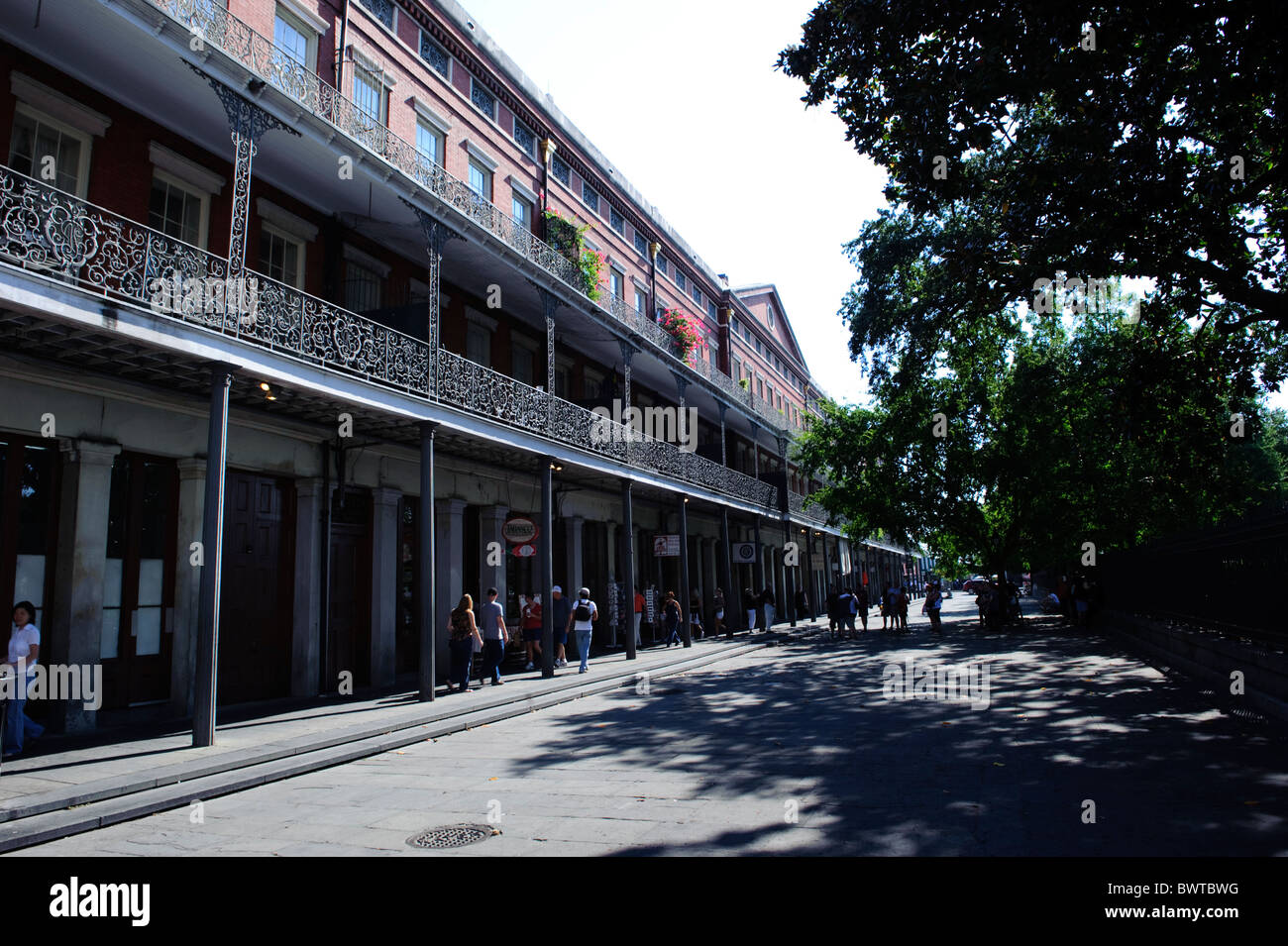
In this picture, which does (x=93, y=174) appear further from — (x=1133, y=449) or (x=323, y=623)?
(x=1133, y=449)

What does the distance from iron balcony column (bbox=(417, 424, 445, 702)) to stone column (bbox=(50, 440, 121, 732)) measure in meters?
4.17

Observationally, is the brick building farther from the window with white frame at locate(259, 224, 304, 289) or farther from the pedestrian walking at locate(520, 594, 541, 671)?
the pedestrian walking at locate(520, 594, 541, 671)

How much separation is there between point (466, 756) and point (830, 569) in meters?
45.4

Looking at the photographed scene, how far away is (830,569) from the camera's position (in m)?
51.4

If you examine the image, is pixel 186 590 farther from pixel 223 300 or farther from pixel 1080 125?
pixel 1080 125

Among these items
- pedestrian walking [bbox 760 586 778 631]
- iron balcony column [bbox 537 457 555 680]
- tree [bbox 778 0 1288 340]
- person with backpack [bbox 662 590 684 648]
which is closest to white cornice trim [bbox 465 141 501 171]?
iron balcony column [bbox 537 457 555 680]

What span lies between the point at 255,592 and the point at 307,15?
10.2 metres

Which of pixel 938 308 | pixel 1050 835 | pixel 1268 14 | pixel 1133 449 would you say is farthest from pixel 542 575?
pixel 1133 449

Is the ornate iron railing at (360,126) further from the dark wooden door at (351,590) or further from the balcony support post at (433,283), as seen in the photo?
the dark wooden door at (351,590)

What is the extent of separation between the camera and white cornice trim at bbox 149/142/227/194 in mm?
11258

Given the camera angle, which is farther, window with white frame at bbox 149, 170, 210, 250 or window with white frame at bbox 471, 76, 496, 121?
window with white frame at bbox 471, 76, 496, 121

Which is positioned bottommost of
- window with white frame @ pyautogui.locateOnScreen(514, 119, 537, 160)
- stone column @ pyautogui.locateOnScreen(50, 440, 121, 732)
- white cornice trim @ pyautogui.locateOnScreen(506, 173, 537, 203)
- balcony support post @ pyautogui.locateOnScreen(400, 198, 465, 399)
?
stone column @ pyautogui.locateOnScreen(50, 440, 121, 732)

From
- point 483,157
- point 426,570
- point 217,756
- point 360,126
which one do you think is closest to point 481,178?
point 483,157

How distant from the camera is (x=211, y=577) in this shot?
8914mm
